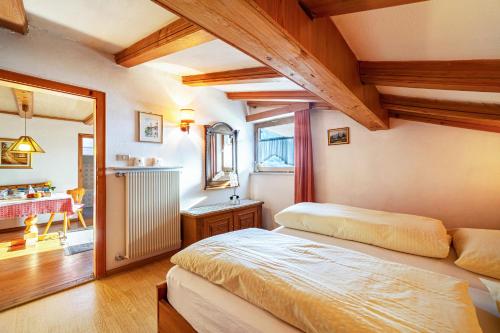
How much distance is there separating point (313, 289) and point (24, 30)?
10.3ft

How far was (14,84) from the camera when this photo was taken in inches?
78.1

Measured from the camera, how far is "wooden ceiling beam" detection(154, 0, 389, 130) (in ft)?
2.37

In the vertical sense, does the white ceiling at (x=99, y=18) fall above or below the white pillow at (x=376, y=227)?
above

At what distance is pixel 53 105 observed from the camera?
166 inches

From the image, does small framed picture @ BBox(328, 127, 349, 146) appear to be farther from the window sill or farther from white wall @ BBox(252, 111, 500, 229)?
the window sill

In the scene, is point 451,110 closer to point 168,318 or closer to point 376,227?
point 376,227

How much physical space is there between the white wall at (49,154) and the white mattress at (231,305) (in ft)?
17.4

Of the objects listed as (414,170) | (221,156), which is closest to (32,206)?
(221,156)

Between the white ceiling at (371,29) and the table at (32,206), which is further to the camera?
the table at (32,206)

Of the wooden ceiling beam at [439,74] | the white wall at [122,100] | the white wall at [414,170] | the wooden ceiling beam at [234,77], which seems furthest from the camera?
the wooden ceiling beam at [234,77]

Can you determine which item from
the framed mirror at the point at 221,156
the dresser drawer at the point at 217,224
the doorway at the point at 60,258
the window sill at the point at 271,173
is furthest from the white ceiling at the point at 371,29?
the dresser drawer at the point at 217,224

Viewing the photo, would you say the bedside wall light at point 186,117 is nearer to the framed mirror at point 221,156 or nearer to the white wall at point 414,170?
the framed mirror at point 221,156

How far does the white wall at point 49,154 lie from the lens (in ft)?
14.6

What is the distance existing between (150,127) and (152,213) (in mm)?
1156
